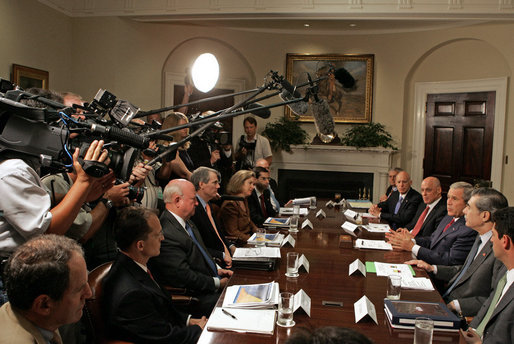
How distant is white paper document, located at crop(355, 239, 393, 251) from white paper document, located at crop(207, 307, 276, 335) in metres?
1.51

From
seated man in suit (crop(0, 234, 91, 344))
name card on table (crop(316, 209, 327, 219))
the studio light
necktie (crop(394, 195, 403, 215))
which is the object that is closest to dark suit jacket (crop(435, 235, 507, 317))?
name card on table (crop(316, 209, 327, 219))

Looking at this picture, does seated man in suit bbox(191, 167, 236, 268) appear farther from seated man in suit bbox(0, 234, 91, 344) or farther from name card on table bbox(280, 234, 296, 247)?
seated man in suit bbox(0, 234, 91, 344)

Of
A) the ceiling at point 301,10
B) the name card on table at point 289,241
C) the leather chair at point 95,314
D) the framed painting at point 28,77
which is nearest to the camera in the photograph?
the leather chair at point 95,314

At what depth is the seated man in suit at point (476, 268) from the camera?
262cm

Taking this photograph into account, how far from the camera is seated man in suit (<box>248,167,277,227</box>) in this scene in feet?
16.3

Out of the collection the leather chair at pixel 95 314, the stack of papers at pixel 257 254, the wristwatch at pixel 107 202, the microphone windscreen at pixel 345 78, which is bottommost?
A: the leather chair at pixel 95 314

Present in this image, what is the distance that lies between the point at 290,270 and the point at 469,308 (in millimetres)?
1032

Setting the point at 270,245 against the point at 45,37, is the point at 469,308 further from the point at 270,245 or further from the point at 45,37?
the point at 45,37

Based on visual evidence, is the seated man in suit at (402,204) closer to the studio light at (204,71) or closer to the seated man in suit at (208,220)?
the seated man in suit at (208,220)

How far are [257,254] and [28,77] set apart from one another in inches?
193

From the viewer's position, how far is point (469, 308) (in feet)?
8.54

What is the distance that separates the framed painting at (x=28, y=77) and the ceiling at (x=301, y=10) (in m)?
1.02

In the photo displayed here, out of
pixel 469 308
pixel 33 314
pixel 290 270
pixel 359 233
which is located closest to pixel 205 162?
pixel 359 233

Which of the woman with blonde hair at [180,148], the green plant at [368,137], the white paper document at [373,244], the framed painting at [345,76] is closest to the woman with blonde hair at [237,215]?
the woman with blonde hair at [180,148]
